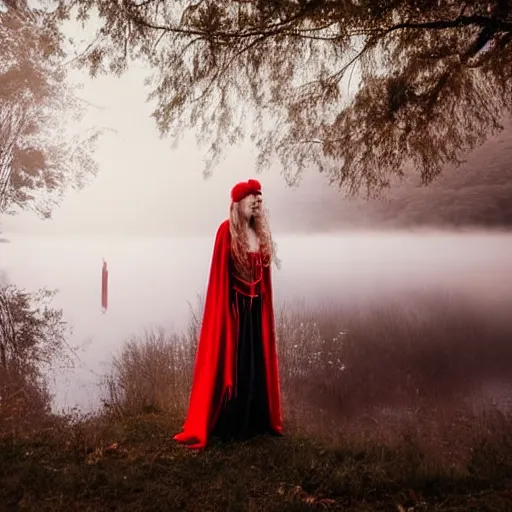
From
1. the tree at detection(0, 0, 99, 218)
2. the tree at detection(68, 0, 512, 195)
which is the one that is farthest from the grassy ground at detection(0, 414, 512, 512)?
the tree at detection(0, 0, 99, 218)

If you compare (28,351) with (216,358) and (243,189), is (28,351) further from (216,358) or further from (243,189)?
(243,189)

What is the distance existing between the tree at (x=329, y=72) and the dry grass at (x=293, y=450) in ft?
6.90

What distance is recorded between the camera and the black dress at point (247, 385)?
261 centimetres

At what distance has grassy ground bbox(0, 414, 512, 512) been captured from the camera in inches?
79.4

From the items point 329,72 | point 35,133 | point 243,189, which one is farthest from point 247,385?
point 35,133

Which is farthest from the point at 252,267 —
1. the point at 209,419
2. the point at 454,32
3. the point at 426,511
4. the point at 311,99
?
the point at 454,32

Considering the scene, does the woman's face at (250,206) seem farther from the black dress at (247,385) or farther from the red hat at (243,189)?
the black dress at (247,385)

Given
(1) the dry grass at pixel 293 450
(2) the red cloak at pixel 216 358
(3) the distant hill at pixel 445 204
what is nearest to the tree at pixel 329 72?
(2) the red cloak at pixel 216 358

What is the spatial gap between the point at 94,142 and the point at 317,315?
237 inches

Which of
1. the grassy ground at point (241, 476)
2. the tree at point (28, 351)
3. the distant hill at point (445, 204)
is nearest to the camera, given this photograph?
the grassy ground at point (241, 476)

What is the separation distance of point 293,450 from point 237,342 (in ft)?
2.31

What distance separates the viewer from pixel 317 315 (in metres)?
7.60

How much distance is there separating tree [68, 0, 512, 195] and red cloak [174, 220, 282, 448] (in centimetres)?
151

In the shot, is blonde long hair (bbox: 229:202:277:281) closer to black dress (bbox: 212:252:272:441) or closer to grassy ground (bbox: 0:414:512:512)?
black dress (bbox: 212:252:272:441)
